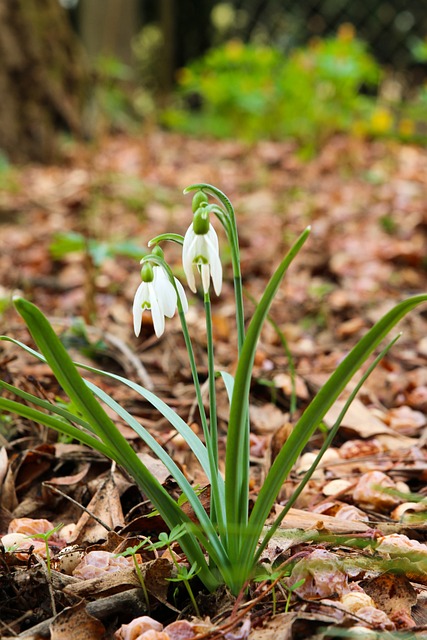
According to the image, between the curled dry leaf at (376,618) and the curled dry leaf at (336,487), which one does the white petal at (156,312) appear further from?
the curled dry leaf at (336,487)

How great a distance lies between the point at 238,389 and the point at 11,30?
13.3 ft

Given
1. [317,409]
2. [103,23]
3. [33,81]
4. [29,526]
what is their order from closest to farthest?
[317,409] → [29,526] → [33,81] → [103,23]

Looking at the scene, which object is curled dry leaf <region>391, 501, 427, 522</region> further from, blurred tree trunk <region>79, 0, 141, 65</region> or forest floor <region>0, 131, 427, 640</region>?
blurred tree trunk <region>79, 0, 141, 65</region>

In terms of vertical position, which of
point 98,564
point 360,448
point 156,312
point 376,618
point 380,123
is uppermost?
point 380,123

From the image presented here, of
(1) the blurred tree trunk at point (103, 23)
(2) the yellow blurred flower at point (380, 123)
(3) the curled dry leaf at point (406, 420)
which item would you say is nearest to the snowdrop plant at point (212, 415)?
(3) the curled dry leaf at point (406, 420)

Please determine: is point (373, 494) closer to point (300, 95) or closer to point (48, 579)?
point (48, 579)

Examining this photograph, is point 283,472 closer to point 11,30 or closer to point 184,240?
point 184,240

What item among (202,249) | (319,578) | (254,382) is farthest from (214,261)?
(254,382)

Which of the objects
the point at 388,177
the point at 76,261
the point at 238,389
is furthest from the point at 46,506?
the point at 388,177

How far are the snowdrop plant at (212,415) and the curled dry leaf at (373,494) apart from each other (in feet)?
1.32

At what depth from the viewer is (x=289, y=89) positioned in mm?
4723

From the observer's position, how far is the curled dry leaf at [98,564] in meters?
1.00

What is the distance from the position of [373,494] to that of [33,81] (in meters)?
3.79

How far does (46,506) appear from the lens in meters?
1.31
